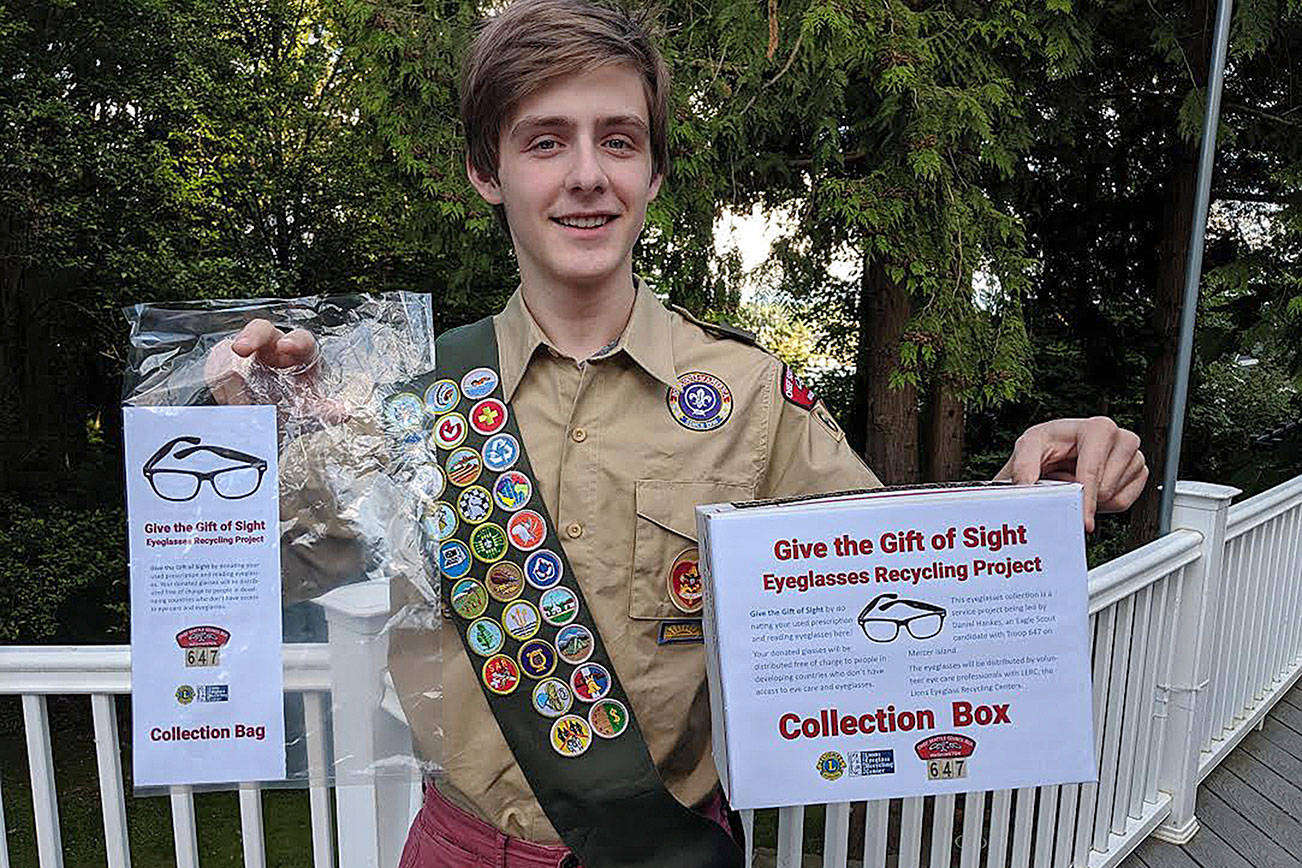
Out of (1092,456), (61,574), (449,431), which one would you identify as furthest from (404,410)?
(61,574)

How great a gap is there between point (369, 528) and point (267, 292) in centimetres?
638

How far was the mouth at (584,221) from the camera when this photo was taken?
1.12 meters

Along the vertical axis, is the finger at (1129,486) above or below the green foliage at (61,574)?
above

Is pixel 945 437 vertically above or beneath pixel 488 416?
beneath

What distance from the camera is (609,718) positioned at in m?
1.14

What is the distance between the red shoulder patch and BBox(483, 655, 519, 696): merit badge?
459 mm

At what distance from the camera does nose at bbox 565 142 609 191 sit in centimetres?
109

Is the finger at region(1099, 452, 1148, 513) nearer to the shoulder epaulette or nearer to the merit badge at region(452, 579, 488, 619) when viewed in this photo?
the shoulder epaulette

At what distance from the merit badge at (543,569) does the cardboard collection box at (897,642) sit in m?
0.19

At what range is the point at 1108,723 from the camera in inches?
101

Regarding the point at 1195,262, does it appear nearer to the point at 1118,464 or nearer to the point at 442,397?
the point at 1118,464

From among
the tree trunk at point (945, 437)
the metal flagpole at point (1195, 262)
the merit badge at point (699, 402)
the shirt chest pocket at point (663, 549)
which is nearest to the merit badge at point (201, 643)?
the shirt chest pocket at point (663, 549)

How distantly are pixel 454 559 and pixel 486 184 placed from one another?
453 millimetres

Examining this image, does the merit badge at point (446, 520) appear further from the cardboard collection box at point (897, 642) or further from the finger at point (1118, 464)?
the finger at point (1118, 464)
